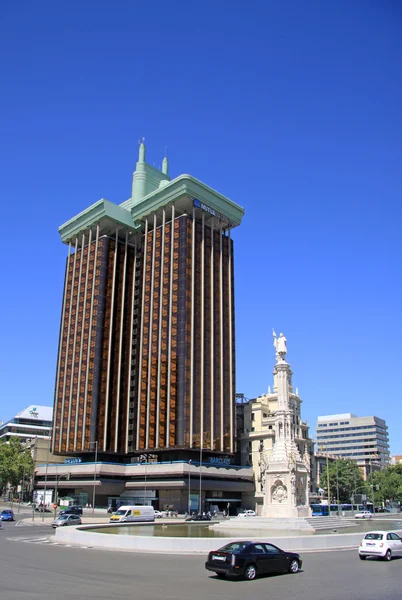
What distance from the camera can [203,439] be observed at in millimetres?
103875

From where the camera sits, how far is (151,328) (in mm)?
113750

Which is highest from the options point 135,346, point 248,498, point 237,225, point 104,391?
point 237,225

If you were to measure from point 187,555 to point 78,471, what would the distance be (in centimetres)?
8536

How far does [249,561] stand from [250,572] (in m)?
0.44

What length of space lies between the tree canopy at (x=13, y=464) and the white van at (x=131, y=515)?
65.8 m

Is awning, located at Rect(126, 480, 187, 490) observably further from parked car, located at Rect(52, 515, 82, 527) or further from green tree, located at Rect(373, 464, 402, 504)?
green tree, located at Rect(373, 464, 402, 504)

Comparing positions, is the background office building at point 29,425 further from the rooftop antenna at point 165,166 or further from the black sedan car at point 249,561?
the black sedan car at point 249,561

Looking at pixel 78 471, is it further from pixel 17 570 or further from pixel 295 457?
pixel 17 570

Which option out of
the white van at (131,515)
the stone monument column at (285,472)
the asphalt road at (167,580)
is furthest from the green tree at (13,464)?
the asphalt road at (167,580)

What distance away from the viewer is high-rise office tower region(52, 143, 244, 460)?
106500 millimetres

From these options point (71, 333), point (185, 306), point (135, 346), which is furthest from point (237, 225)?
point (71, 333)

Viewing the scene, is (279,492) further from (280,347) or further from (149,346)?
(149,346)

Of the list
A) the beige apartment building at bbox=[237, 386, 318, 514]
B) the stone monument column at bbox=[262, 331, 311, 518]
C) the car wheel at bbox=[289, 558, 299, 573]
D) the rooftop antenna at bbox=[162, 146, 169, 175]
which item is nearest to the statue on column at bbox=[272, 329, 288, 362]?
the stone monument column at bbox=[262, 331, 311, 518]

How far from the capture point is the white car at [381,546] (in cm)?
2831
